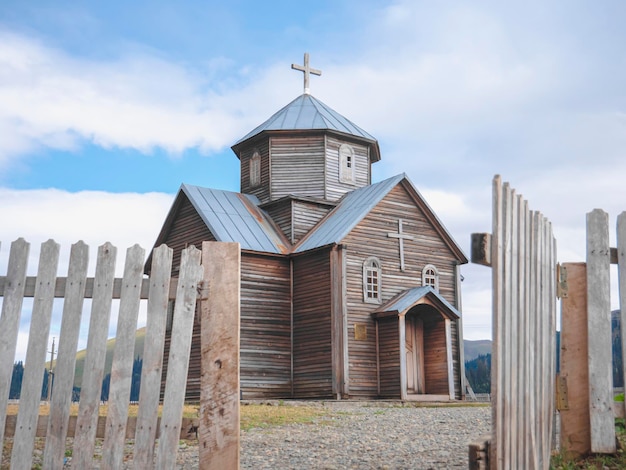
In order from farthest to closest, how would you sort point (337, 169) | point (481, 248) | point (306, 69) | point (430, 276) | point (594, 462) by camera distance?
point (306, 69) < point (337, 169) < point (430, 276) < point (594, 462) < point (481, 248)

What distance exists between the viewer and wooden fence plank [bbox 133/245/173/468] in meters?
5.75

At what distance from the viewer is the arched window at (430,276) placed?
79.4ft

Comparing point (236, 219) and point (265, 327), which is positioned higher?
point (236, 219)

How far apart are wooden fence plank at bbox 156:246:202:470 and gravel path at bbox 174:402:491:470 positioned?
2.03m

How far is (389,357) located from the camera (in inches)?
864

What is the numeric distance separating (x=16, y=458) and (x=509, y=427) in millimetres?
3736

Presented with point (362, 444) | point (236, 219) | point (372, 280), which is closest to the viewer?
point (362, 444)

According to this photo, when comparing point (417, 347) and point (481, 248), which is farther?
point (417, 347)

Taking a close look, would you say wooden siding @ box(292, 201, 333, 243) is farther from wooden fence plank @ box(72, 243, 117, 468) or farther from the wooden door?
wooden fence plank @ box(72, 243, 117, 468)

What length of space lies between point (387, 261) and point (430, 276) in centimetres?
190

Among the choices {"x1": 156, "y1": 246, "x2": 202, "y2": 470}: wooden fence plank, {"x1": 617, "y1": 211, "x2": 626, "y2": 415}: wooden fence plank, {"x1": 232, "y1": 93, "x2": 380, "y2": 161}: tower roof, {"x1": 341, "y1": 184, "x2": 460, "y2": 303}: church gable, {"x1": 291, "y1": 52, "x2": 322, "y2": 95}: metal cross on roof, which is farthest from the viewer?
{"x1": 291, "y1": 52, "x2": 322, "y2": 95}: metal cross on roof

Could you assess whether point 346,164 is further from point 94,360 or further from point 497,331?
point 497,331

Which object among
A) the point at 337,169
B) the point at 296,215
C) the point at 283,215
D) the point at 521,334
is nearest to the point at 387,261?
the point at 296,215

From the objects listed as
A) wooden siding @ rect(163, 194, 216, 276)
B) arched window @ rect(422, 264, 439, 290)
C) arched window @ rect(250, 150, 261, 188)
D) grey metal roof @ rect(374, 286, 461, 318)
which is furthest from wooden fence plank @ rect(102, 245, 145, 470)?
arched window @ rect(250, 150, 261, 188)
